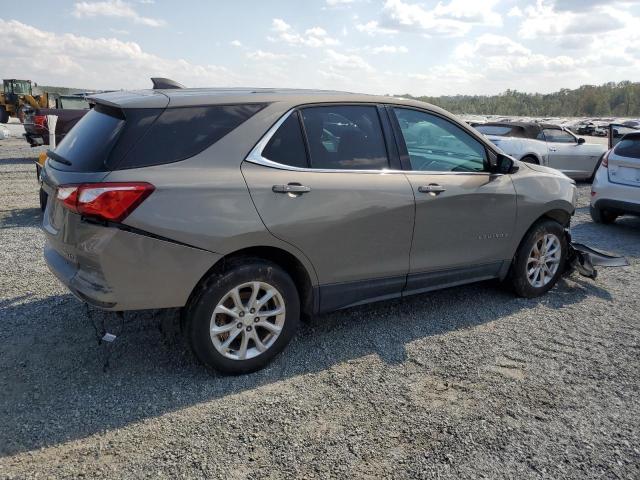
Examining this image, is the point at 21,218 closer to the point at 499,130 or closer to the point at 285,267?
the point at 285,267

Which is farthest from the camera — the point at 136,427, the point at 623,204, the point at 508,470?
the point at 623,204

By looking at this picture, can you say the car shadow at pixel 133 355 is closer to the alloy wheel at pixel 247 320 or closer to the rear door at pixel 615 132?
the alloy wheel at pixel 247 320

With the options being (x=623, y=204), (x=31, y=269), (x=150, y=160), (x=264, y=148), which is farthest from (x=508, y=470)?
(x=623, y=204)

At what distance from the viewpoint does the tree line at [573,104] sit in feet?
328

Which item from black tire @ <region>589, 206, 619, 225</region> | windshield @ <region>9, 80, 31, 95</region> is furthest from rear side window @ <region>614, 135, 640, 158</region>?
windshield @ <region>9, 80, 31, 95</region>

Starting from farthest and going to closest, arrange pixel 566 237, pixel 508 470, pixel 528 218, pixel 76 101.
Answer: pixel 76 101, pixel 566 237, pixel 528 218, pixel 508 470

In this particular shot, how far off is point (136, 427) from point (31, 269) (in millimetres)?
3161

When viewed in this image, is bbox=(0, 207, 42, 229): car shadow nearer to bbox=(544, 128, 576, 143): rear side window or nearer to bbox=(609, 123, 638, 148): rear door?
bbox=(609, 123, 638, 148): rear door

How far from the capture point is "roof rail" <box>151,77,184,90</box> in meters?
4.07

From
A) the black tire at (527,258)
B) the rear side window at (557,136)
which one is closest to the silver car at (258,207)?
the black tire at (527,258)

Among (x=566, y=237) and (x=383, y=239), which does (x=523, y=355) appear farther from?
(x=566, y=237)

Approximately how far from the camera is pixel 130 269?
9.98ft

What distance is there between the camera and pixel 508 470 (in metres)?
2.72

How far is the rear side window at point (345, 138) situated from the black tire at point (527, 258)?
1.80m
